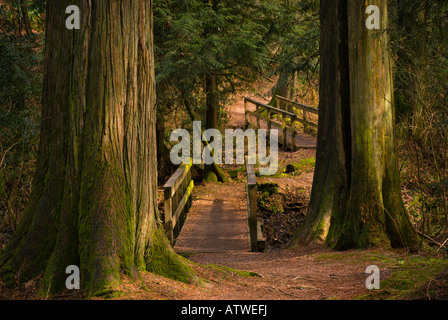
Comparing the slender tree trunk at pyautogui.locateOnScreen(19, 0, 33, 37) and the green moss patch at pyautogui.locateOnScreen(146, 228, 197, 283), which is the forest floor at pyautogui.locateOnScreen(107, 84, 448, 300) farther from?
the slender tree trunk at pyautogui.locateOnScreen(19, 0, 33, 37)

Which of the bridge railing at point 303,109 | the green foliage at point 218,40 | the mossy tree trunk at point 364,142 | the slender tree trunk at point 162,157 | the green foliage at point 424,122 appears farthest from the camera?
the bridge railing at point 303,109

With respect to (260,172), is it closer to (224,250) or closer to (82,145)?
(224,250)

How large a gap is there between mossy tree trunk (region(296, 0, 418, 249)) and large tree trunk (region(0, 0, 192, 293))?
350 cm

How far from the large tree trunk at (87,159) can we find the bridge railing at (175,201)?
4333 mm

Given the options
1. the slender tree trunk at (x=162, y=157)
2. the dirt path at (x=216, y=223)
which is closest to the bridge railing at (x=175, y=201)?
the dirt path at (x=216, y=223)

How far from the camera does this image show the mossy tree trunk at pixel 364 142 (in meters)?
6.46

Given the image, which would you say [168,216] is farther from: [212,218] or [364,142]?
[364,142]

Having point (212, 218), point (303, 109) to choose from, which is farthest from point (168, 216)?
point (303, 109)

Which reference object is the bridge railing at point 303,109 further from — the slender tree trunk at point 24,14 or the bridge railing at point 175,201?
the slender tree trunk at point 24,14

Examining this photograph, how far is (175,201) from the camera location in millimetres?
9531

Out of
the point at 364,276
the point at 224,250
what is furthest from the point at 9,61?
the point at 364,276

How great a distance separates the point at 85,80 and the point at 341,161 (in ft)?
13.8

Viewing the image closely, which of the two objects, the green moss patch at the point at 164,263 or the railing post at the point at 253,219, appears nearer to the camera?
the green moss patch at the point at 164,263
